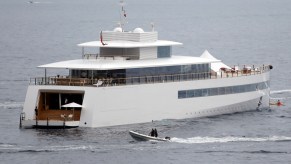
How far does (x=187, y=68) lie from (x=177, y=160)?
1763 cm

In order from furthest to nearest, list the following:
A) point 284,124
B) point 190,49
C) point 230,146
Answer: point 190,49 < point 284,124 < point 230,146

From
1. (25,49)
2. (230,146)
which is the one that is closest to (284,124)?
(230,146)

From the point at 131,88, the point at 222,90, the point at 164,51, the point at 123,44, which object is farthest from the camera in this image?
the point at 222,90

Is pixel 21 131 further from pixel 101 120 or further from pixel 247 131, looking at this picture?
pixel 247 131

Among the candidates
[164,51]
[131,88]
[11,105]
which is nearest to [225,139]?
[131,88]

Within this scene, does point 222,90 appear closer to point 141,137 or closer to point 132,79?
point 132,79

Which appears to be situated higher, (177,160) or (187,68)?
(187,68)

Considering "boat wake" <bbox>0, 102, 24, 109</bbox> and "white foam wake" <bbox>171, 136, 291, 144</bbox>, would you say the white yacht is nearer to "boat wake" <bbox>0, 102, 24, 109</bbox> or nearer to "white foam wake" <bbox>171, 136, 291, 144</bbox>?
"boat wake" <bbox>0, 102, 24, 109</bbox>

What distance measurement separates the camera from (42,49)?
152 metres

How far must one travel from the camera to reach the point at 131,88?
77250 mm

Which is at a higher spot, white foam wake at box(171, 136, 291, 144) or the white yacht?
the white yacht

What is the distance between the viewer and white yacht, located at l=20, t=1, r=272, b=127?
248ft

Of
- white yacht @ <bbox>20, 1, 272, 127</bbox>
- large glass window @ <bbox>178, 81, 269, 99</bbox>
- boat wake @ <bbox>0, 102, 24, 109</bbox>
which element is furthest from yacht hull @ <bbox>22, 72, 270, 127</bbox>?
boat wake @ <bbox>0, 102, 24, 109</bbox>

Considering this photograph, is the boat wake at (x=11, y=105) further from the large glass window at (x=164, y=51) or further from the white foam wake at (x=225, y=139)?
the white foam wake at (x=225, y=139)
